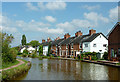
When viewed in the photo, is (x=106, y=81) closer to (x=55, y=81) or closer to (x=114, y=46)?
(x=55, y=81)

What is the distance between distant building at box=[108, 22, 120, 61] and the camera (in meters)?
29.0

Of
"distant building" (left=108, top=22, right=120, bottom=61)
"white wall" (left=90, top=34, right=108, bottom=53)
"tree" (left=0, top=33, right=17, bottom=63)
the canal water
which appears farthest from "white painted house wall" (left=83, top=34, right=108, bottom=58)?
"tree" (left=0, top=33, right=17, bottom=63)

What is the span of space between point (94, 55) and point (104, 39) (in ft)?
29.2

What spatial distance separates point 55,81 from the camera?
512 inches

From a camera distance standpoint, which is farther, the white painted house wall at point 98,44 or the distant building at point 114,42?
the white painted house wall at point 98,44

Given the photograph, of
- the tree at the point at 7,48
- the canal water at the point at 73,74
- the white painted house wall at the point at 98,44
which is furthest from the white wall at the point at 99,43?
the tree at the point at 7,48

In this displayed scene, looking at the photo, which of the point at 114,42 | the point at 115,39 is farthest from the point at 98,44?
the point at 115,39

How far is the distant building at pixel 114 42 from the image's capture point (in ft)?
95.2

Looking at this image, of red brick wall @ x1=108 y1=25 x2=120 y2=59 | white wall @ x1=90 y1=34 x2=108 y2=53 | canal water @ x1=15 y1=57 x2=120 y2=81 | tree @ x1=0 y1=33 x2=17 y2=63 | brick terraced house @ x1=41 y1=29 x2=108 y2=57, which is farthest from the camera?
brick terraced house @ x1=41 y1=29 x2=108 y2=57

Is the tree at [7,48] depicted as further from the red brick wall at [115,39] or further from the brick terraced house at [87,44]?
the brick terraced house at [87,44]

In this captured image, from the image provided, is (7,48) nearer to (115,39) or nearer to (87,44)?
(115,39)

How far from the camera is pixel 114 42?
30.4m

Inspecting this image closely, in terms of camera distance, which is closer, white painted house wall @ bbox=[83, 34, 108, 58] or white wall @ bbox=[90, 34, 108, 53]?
white painted house wall @ bbox=[83, 34, 108, 58]

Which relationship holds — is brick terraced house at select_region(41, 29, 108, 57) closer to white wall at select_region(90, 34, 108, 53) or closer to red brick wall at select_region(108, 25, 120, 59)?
white wall at select_region(90, 34, 108, 53)
